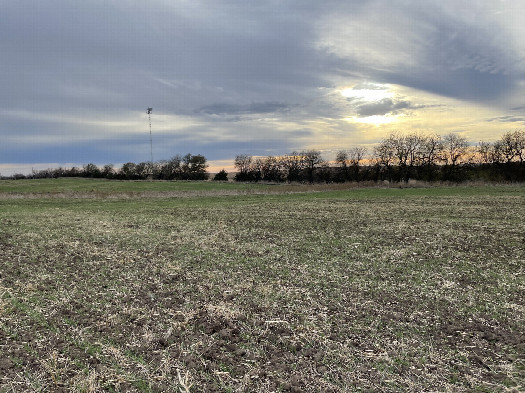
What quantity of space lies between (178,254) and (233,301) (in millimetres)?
5349

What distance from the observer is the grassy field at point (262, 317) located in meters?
4.73

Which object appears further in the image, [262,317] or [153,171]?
[153,171]

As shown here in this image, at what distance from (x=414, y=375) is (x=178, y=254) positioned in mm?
9147

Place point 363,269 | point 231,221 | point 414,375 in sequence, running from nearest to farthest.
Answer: point 414,375 < point 363,269 < point 231,221

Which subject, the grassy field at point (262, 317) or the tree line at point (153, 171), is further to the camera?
the tree line at point (153, 171)

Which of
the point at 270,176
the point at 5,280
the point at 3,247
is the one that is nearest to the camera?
the point at 5,280

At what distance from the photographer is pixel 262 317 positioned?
6637 mm

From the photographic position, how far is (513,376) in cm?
481

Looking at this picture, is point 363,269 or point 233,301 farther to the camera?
point 363,269

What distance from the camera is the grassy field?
4.73m

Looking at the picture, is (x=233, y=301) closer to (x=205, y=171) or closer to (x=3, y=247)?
(x=3, y=247)

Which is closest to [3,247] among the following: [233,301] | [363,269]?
[233,301]

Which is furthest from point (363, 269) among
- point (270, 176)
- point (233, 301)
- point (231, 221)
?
point (270, 176)

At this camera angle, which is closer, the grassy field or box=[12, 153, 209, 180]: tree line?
the grassy field
